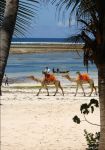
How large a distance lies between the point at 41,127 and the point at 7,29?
26.9 ft

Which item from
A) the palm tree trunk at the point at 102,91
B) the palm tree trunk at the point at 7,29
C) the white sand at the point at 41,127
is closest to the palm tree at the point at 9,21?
the palm tree trunk at the point at 7,29

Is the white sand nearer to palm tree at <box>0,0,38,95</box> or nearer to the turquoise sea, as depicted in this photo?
palm tree at <box>0,0,38,95</box>

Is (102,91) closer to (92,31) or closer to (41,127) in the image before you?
(92,31)

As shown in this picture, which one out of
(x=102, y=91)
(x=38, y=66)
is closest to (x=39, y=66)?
(x=38, y=66)

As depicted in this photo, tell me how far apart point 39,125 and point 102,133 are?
645 centimetres

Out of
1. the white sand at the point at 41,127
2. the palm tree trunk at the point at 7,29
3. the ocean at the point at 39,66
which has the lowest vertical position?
the ocean at the point at 39,66

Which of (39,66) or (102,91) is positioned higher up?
(102,91)

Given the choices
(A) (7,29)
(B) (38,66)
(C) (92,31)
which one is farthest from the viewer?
(B) (38,66)

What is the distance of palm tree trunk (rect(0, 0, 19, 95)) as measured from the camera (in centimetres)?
335

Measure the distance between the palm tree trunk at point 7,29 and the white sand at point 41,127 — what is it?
560 centimetres

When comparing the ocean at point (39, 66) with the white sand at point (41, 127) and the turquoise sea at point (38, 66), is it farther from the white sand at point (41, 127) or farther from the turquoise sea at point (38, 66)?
the white sand at point (41, 127)

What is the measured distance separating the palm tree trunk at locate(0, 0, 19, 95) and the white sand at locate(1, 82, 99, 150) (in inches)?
221

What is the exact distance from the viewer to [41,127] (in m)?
11.5

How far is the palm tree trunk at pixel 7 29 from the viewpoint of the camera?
3350 mm
